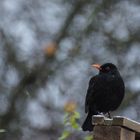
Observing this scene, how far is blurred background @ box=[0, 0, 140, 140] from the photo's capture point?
8359mm

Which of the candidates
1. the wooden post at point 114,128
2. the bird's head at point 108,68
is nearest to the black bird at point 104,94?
the bird's head at point 108,68

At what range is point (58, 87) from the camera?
8750 millimetres

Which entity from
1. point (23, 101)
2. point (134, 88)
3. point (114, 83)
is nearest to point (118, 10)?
point (134, 88)

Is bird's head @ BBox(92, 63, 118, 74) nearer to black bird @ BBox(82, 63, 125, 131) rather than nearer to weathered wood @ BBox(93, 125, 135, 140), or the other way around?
black bird @ BBox(82, 63, 125, 131)

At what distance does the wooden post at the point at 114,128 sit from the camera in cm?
Result: 430

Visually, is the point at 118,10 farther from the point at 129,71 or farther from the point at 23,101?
the point at 23,101

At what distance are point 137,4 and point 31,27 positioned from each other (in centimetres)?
122

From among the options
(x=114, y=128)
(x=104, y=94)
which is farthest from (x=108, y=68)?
(x=114, y=128)

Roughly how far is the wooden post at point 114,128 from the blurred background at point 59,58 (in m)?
3.78

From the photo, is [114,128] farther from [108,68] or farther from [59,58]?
[59,58]

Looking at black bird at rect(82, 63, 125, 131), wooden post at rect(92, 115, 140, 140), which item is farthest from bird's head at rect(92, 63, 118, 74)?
wooden post at rect(92, 115, 140, 140)

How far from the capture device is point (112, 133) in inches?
170

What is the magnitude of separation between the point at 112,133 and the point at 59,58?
4500 millimetres

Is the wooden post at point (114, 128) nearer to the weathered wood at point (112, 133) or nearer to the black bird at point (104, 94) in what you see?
the weathered wood at point (112, 133)
